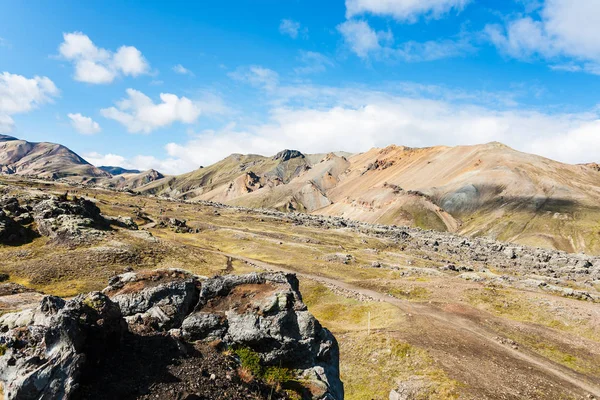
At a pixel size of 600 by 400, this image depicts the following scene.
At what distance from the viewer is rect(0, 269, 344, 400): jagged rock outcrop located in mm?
14758

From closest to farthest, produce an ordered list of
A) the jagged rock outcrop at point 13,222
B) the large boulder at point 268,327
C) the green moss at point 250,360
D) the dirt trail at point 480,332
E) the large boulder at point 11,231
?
the green moss at point 250,360 → the large boulder at point 268,327 → the dirt trail at point 480,332 → the large boulder at point 11,231 → the jagged rock outcrop at point 13,222

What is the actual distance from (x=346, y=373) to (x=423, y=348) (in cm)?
1002

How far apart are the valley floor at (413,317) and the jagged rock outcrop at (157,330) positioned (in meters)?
Result: 17.3

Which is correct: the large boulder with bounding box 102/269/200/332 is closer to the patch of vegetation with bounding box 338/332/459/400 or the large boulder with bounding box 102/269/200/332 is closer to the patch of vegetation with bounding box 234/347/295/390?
the patch of vegetation with bounding box 234/347/295/390

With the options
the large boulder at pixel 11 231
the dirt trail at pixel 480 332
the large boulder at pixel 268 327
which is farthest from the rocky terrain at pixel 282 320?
the large boulder at pixel 11 231

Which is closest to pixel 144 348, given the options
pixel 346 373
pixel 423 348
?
pixel 346 373

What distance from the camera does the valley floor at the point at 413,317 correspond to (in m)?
35.5

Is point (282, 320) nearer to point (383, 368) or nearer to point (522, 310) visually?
point (383, 368)

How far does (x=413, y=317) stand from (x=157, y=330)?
4044 centimetres

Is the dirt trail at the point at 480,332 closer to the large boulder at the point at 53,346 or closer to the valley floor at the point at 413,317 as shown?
the valley floor at the point at 413,317

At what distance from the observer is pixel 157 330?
21531 mm

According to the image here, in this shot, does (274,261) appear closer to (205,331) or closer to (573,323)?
(573,323)

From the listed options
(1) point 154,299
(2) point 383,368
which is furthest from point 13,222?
(2) point 383,368

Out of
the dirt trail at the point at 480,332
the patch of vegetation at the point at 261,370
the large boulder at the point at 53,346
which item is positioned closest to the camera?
the large boulder at the point at 53,346
